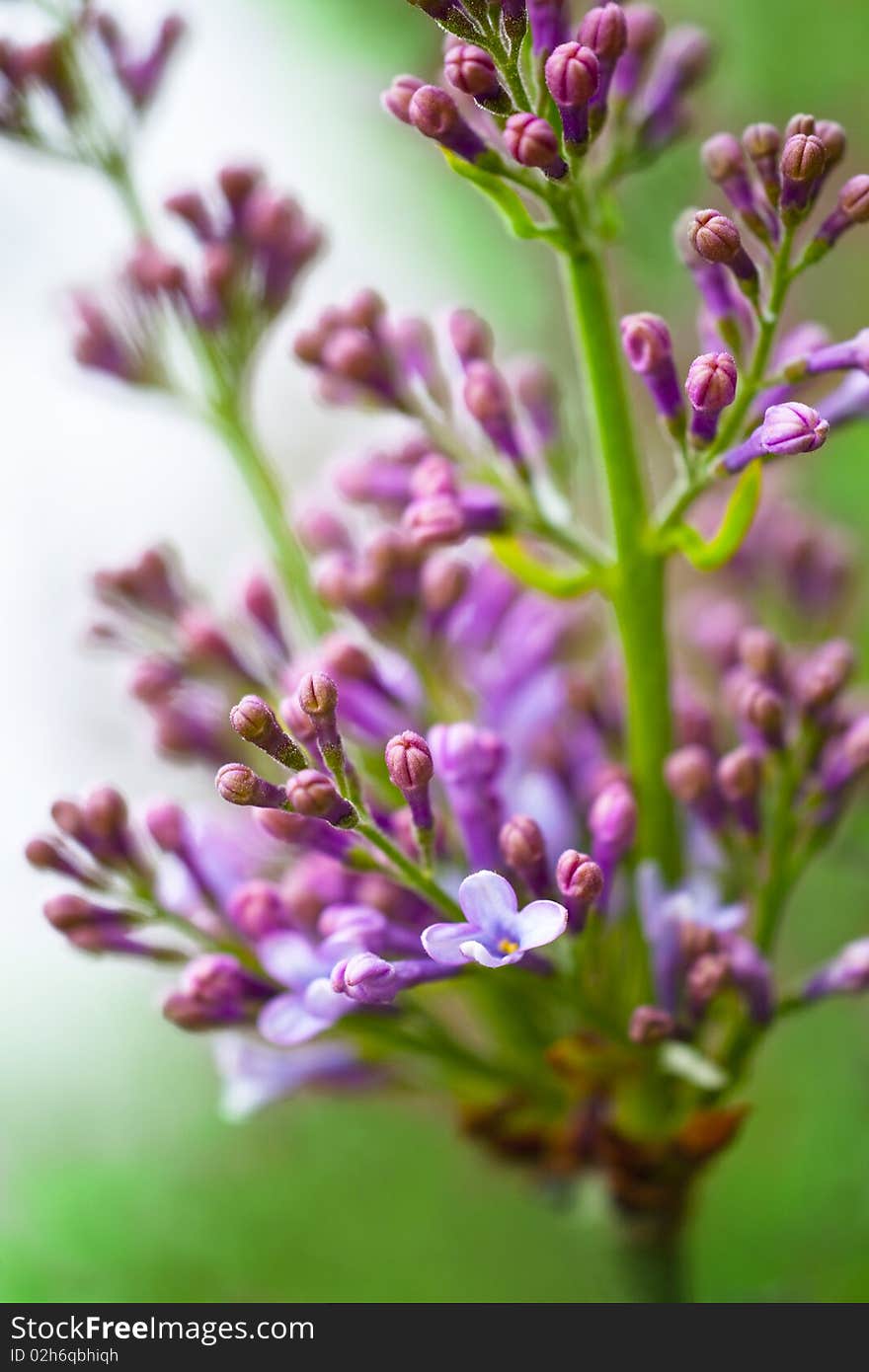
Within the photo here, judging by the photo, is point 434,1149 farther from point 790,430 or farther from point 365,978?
point 790,430

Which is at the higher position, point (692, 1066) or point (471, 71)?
point (471, 71)

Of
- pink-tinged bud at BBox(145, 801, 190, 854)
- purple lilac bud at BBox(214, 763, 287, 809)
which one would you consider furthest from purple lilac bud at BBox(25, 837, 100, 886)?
purple lilac bud at BBox(214, 763, 287, 809)

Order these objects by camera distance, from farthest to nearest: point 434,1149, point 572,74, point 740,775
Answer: point 434,1149, point 740,775, point 572,74

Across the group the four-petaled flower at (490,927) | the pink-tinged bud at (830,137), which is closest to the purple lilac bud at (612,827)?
the four-petaled flower at (490,927)

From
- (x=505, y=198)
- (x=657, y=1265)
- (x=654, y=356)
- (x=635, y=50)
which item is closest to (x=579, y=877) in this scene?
(x=654, y=356)
